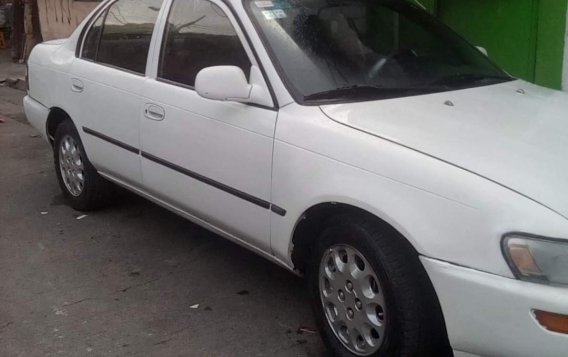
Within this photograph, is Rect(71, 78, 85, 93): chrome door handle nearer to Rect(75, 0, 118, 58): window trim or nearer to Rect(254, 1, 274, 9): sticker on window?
Rect(75, 0, 118, 58): window trim

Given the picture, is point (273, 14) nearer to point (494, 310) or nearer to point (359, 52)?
point (359, 52)

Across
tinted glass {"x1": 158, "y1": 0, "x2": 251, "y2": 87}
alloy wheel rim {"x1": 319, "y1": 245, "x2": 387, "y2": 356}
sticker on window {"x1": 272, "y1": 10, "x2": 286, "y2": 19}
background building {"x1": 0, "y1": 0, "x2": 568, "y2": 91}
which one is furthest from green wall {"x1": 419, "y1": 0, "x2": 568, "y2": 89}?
alloy wheel rim {"x1": 319, "y1": 245, "x2": 387, "y2": 356}

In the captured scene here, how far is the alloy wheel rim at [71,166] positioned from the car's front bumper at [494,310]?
10.7 ft

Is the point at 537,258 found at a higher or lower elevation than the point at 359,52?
lower

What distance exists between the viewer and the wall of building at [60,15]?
12.8 m

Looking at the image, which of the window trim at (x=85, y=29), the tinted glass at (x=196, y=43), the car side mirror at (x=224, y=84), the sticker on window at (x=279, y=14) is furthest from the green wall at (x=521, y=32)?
the car side mirror at (x=224, y=84)

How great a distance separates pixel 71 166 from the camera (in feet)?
17.5

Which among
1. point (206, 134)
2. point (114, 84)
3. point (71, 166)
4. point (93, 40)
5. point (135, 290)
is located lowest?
point (135, 290)

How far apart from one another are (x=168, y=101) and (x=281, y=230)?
3.72 feet

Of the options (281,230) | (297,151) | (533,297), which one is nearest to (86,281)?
(281,230)

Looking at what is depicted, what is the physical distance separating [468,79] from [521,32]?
7.94ft

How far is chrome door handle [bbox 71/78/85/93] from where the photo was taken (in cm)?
491

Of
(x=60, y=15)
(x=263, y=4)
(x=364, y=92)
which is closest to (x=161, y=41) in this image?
(x=263, y=4)

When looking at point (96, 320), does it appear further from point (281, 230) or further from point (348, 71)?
point (348, 71)
